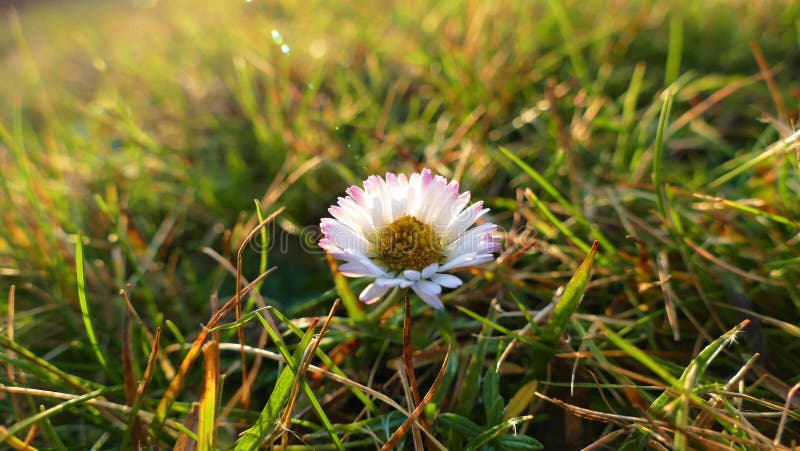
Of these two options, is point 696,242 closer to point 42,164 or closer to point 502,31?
point 502,31

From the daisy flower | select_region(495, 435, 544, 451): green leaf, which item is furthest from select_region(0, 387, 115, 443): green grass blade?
select_region(495, 435, 544, 451): green leaf

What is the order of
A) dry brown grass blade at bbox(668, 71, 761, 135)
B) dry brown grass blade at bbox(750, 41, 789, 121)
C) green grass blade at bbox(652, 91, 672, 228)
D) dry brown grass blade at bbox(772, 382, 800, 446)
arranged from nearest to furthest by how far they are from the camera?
dry brown grass blade at bbox(772, 382, 800, 446), green grass blade at bbox(652, 91, 672, 228), dry brown grass blade at bbox(750, 41, 789, 121), dry brown grass blade at bbox(668, 71, 761, 135)

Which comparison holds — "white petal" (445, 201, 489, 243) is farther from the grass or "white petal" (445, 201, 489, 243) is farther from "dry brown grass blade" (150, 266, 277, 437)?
"dry brown grass blade" (150, 266, 277, 437)

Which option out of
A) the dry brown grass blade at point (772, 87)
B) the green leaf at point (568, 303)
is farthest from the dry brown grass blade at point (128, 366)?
the dry brown grass blade at point (772, 87)

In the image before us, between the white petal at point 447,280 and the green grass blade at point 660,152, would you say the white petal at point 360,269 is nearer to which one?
the white petal at point 447,280

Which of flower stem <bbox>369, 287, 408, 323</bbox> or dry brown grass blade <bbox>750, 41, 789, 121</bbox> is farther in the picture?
dry brown grass blade <bbox>750, 41, 789, 121</bbox>

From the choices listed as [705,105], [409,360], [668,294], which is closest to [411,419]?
[409,360]

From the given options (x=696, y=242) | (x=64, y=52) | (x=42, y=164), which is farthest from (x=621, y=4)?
(x=64, y=52)
